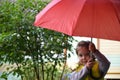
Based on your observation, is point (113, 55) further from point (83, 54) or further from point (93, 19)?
point (93, 19)

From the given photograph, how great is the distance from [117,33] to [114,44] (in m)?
4.73

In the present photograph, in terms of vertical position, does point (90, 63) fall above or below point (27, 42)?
below

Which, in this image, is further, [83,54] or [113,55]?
[113,55]

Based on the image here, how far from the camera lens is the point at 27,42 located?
4746mm

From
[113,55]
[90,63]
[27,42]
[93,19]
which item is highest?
[93,19]

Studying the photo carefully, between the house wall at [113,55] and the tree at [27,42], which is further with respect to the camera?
the house wall at [113,55]

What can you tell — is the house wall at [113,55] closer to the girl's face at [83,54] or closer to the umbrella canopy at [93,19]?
the girl's face at [83,54]

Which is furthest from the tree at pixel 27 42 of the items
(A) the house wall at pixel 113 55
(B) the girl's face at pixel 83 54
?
(A) the house wall at pixel 113 55

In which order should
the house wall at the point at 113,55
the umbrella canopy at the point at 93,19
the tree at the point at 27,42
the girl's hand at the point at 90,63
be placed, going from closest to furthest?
the umbrella canopy at the point at 93,19
the girl's hand at the point at 90,63
the tree at the point at 27,42
the house wall at the point at 113,55

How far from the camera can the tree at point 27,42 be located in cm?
462

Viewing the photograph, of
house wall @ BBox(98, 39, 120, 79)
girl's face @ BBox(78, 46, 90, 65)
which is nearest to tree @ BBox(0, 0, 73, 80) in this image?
girl's face @ BBox(78, 46, 90, 65)

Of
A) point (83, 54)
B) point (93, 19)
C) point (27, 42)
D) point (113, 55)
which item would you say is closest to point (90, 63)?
point (83, 54)

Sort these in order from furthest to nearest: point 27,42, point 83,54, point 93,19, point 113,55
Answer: point 113,55, point 27,42, point 83,54, point 93,19

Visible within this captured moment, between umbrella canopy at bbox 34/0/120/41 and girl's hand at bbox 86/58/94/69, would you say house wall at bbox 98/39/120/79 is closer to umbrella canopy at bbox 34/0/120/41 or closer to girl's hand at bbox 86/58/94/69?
girl's hand at bbox 86/58/94/69
